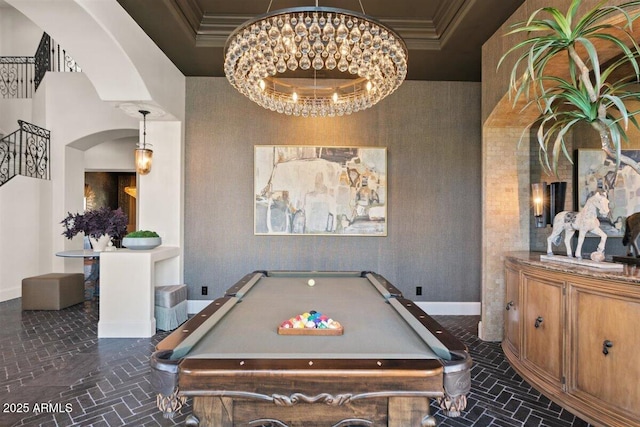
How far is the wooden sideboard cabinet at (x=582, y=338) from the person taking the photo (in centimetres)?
224

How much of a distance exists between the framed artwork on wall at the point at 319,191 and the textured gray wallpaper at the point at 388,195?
133 millimetres

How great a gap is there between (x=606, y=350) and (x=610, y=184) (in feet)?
9.46

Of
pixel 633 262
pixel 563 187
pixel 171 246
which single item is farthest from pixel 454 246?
pixel 171 246

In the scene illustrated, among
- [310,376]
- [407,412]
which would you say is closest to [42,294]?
[310,376]

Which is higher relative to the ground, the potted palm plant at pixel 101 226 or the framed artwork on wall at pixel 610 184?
the framed artwork on wall at pixel 610 184

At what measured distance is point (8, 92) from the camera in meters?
7.76

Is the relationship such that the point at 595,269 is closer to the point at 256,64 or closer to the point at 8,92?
the point at 256,64

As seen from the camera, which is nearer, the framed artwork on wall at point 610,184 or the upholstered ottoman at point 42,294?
the framed artwork on wall at point 610,184

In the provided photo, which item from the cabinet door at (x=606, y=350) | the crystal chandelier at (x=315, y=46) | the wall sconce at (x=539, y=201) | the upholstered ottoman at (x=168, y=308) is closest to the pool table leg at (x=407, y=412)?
the cabinet door at (x=606, y=350)

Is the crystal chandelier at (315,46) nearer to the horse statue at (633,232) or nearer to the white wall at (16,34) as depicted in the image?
the horse statue at (633,232)

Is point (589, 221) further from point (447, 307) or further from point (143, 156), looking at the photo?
point (143, 156)

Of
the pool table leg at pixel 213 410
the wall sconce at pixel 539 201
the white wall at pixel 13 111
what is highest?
the white wall at pixel 13 111

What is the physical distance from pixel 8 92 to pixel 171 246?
6.33m

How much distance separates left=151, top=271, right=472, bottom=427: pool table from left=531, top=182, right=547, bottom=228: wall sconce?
3.03 m
